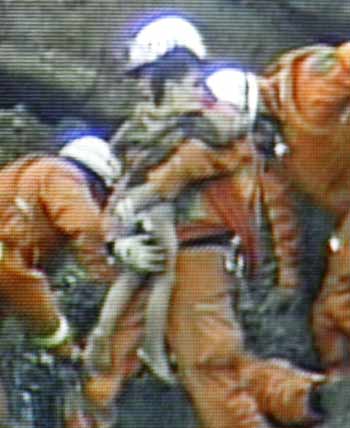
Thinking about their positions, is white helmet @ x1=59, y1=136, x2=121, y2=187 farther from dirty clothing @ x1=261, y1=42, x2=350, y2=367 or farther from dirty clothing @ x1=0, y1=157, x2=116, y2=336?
dirty clothing @ x1=261, y1=42, x2=350, y2=367

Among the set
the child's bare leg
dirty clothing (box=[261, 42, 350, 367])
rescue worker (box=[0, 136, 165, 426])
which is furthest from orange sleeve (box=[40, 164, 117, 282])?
dirty clothing (box=[261, 42, 350, 367])

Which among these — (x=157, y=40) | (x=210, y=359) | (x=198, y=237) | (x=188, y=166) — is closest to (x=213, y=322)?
(x=210, y=359)

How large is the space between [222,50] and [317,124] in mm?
269

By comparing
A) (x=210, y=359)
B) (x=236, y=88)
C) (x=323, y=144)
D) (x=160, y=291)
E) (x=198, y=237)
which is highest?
(x=236, y=88)

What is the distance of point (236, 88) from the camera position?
4.90 m

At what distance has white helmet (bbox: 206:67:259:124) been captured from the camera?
16.0 ft

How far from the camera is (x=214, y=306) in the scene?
16.0ft

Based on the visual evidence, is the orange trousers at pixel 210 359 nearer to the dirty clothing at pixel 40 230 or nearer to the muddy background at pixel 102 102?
the muddy background at pixel 102 102

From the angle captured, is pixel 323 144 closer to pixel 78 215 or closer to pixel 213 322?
pixel 213 322

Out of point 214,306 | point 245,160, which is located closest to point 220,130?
point 245,160

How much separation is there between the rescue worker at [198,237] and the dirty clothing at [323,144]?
87 millimetres

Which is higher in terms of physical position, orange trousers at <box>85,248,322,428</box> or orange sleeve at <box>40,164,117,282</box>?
orange sleeve at <box>40,164,117,282</box>

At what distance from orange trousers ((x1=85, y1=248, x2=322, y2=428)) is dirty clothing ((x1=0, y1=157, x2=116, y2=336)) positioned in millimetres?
158

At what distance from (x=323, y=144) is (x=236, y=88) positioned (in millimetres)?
231
